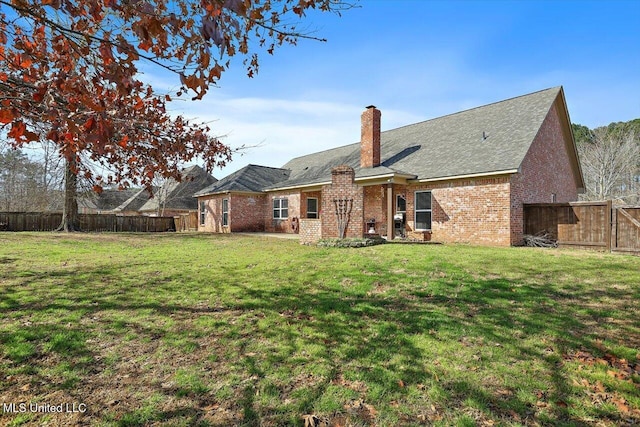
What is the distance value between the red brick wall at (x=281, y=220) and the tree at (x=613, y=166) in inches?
984

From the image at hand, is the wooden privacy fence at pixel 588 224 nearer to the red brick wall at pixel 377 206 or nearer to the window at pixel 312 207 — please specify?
the red brick wall at pixel 377 206

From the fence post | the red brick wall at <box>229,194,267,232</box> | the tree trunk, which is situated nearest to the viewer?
the fence post

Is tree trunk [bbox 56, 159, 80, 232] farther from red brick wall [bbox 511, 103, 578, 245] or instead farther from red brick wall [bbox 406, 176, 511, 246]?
red brick wall [bbox 511, 103, 578, 245]

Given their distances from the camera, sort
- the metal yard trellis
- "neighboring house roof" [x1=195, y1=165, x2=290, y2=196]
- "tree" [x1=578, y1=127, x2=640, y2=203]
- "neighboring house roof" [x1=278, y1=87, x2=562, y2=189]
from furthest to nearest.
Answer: "tree" [x1=578, y1=127, x2=640, y2=203], "neighboring house roof" [x1=195, y1=165, x2=290, y2=196], "neighboring house roof" [x1=278, y1=87, x2=562, y2=189], the metal yard trellis

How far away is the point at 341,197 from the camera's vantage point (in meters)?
12.3

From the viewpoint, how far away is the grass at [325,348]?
2857 millimetres

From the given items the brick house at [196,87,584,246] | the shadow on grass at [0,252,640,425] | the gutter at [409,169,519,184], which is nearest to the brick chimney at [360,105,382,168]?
the brick house at [196,87,584,246]

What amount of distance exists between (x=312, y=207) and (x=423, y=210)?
7775 mm

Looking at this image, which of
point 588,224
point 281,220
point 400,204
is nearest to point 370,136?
point 400,204

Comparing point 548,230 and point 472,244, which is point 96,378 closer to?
point 472,244

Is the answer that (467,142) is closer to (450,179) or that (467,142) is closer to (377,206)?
(450,179)

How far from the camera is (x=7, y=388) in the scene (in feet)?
10.1

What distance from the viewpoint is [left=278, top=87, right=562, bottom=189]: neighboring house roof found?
1338 centimetres

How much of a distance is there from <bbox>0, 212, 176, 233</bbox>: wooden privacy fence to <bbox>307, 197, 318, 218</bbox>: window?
13.0 meters
